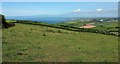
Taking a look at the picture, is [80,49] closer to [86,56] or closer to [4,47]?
Result: [86,56]

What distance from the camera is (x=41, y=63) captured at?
14891 millimetres

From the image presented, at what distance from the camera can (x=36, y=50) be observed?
61.9 ft

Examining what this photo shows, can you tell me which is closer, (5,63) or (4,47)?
(5,63)

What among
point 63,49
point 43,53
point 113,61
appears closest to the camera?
point 113,61

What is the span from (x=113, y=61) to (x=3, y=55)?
7438mm

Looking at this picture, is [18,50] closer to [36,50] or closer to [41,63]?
[36,50]

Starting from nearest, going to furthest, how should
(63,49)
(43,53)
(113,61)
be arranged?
(113,61) → (43,53) → (63,49)

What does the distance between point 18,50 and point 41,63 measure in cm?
412

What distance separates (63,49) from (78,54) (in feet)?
6.21

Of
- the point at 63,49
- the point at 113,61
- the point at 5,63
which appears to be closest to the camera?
the point at 5,63

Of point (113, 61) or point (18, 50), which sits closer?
point (113, 61)

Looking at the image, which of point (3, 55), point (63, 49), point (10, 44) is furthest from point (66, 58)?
point (10, 44)

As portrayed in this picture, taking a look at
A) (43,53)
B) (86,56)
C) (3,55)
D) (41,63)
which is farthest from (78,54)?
(3,55)

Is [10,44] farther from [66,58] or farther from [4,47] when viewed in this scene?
[66,58]
